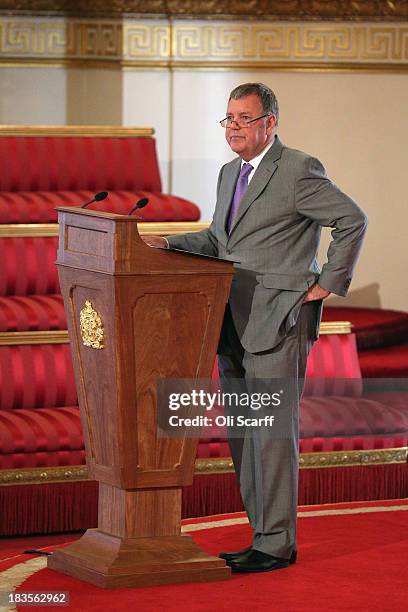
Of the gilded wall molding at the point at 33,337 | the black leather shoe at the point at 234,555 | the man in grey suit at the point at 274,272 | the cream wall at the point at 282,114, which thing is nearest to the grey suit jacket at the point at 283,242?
the man in grey suit at the point at 274,272

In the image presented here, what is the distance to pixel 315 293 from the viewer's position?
348 centimetres

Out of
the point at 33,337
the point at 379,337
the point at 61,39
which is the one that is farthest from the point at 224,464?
the point at 61,39

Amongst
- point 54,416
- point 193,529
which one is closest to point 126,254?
point 193,529

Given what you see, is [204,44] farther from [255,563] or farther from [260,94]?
[255,563]

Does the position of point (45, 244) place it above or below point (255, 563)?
above

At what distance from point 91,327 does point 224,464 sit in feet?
4.47

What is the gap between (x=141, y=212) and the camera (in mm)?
5484

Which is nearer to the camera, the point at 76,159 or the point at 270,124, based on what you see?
the point at 270,124

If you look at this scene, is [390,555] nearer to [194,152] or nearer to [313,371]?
[313,371]

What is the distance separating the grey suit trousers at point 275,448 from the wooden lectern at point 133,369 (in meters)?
0.14

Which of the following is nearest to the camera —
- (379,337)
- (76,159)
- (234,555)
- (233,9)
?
(234,555)

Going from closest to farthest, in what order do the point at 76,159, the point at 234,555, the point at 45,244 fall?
the point at 234,555, the point at 45,244, the point at 76,159

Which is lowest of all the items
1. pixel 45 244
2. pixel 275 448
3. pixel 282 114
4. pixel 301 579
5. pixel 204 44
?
pixel 301 579

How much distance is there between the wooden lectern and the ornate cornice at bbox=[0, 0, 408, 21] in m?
3.44
